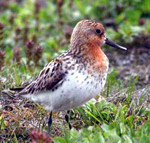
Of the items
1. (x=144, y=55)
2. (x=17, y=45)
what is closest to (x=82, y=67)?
(x=144, y=55)

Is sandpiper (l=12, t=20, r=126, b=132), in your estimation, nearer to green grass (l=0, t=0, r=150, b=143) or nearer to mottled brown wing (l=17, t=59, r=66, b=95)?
mottled brown wing (l=17, t=59, r=66, b=95)

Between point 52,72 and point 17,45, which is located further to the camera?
point 17,45

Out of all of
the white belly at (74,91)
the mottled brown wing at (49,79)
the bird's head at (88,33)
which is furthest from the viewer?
the bird's head at (88,33)

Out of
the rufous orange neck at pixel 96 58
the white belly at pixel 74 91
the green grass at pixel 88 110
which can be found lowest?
the green grass at pixel 88 110

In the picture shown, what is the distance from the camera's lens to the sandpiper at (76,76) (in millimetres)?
4746

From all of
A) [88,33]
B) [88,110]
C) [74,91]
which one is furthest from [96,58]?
[88,110]

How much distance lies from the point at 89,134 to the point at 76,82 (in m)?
0.54

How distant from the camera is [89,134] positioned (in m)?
4.61

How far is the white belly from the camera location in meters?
4.70

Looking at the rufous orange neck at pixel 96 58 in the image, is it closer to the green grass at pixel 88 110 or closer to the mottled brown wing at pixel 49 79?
the mottled brown wing at pixel 49 79

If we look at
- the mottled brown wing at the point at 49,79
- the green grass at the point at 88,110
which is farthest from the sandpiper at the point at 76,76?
the green grass at the point at 88,110

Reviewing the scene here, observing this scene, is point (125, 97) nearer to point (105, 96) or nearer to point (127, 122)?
point (105, 96)

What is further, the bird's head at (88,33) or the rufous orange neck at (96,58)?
the bird's head at (88,33)

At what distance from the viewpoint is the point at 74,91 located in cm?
470
